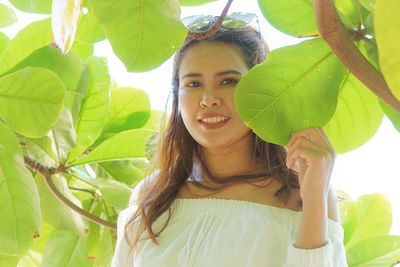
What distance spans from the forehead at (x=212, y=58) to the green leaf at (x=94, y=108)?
0.16 m

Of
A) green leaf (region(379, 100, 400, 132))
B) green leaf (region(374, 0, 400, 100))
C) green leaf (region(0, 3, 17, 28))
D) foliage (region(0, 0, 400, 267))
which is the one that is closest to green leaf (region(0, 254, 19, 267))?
foliage (region(0, 0, 400, 267))

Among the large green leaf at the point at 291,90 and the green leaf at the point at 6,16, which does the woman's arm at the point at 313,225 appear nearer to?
the large green leaf at the point at 291,90

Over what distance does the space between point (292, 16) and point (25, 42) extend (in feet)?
1.71

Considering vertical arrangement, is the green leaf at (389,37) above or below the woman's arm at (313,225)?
above

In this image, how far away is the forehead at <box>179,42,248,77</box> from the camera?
2.77 ft

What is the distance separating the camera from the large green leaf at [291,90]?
48cm

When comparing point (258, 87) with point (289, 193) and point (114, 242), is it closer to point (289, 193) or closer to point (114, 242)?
point (289, 193)

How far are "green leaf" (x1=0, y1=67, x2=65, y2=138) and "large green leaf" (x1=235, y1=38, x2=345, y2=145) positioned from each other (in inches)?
9.9

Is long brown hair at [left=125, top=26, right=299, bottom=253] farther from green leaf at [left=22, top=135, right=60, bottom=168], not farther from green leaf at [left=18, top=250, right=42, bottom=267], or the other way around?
green leaf at [left=18, top=250, right=42, bottom=267]

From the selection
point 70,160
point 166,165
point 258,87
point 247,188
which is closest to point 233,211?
point 247,188

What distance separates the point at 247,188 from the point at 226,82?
178 mm

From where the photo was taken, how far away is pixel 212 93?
0.80 meters

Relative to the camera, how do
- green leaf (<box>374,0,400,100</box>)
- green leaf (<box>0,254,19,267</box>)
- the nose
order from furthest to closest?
green leaf (<box>0,254,19,267</box>) < the nose < green leaf (<box>374,0,400,100</box>)

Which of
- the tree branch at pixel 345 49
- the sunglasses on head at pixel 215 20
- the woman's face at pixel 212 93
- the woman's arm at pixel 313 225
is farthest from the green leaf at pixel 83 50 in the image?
the tree branch at pixel 345 49
